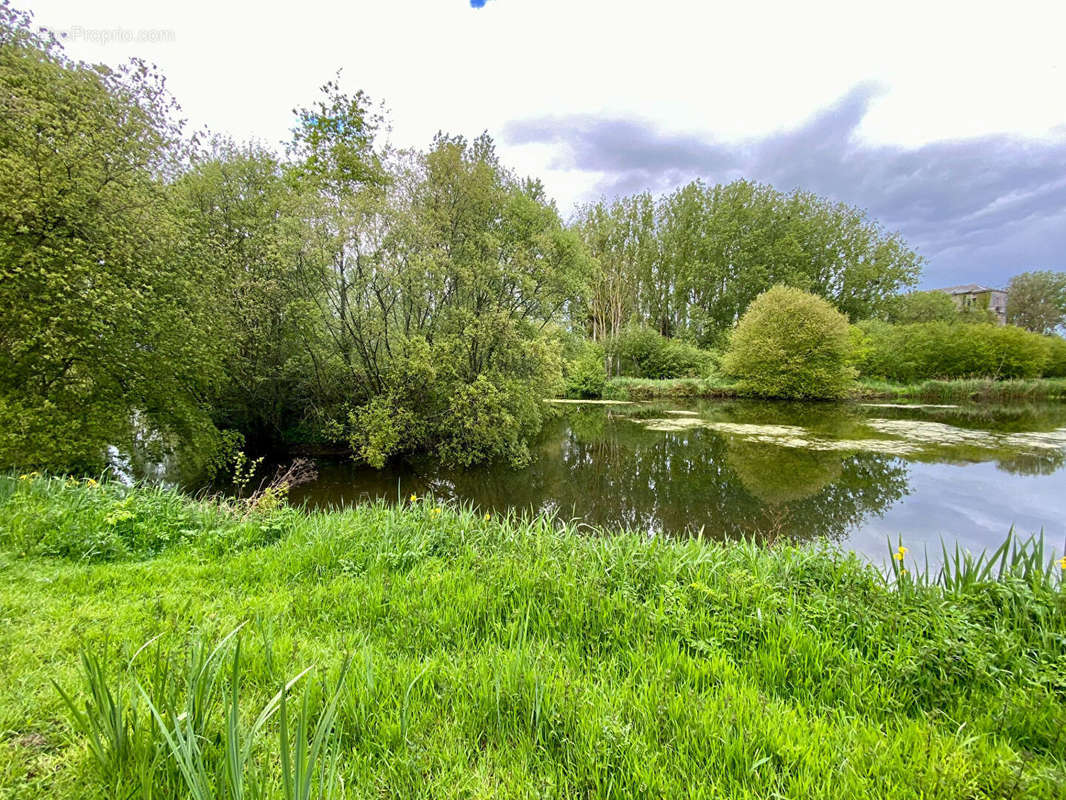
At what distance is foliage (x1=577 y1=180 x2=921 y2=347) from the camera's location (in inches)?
1479

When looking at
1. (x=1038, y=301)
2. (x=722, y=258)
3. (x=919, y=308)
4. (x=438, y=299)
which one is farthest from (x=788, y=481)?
(x=1038, y=301)

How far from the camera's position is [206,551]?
3.56 m

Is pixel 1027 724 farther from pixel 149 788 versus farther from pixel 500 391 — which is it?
pixel 500 391

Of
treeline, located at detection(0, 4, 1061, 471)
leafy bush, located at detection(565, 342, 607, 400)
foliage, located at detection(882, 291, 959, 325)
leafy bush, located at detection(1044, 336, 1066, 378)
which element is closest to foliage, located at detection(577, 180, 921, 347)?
foliage, located at detection(882, 291, 959, 325)

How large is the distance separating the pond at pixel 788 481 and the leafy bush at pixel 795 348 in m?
8.60

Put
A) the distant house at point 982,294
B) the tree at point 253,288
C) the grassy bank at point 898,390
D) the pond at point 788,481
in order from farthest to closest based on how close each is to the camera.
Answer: the distant house at point 982,294 < the grassy bank at point 898,390 < the tree at point 253,288 < the pond at point 788,481

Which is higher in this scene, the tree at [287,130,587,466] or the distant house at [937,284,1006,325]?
the distant house at [937,284,1006,325]

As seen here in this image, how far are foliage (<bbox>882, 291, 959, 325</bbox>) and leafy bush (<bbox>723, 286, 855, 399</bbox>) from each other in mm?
17623

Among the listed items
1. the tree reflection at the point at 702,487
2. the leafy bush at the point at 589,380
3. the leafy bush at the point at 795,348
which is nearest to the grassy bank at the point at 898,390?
the leafy bush at the point at 589,380

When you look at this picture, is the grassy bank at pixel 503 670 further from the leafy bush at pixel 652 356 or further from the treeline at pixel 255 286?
the leafy bush at pixel 652 356

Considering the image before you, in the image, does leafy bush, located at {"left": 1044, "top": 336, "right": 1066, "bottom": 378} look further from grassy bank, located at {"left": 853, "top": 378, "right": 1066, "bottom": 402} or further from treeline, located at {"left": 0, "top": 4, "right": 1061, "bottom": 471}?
treeline, located at {"left": 0, "top": 4, "right": 1061, "bottom": 471}

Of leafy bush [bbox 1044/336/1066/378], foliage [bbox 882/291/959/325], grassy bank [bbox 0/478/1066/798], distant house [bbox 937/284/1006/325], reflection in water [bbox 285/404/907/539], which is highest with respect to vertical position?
distant house [bbox 937/284/1006/325]

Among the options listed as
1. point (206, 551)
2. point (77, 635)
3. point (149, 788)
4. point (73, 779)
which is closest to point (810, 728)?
point (149, 788)

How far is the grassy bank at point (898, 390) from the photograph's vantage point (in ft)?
79.9
